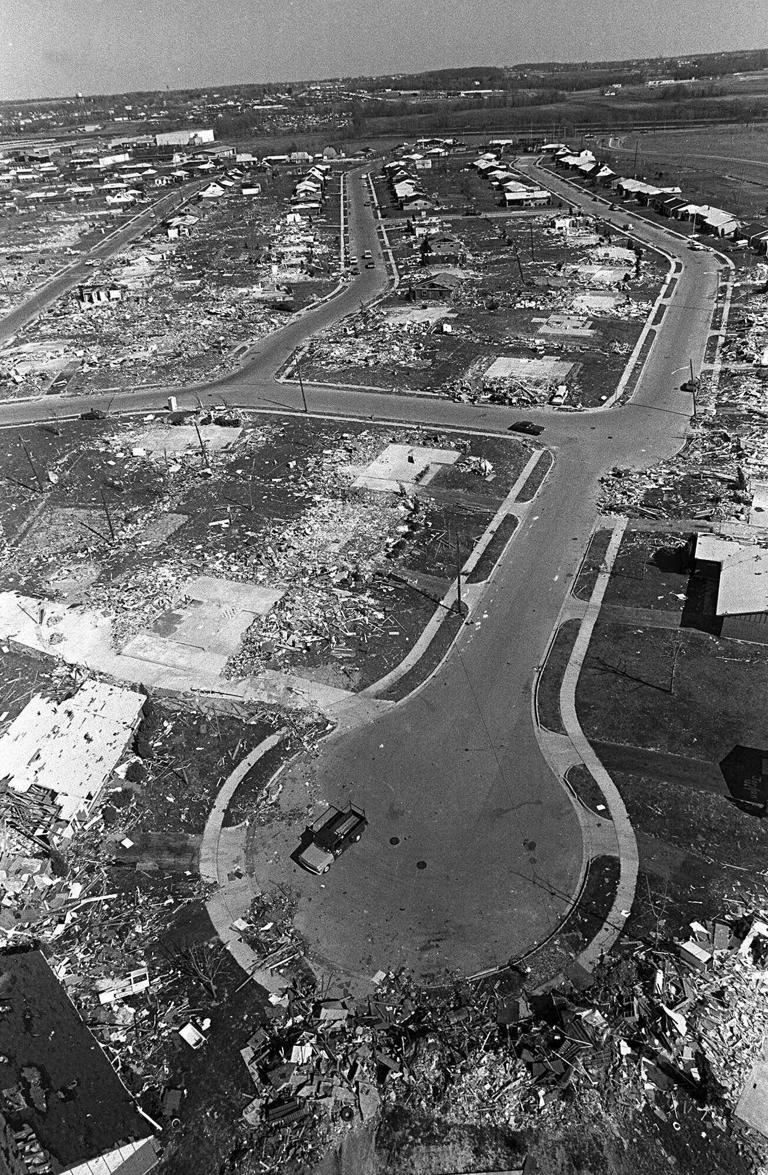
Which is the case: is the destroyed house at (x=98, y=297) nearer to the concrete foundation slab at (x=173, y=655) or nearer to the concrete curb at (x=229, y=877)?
the concrete foundation slab at (x=173, y=655)

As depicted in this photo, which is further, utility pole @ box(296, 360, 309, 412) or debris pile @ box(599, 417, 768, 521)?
utility pole @ box(296, 360, 309, 412)

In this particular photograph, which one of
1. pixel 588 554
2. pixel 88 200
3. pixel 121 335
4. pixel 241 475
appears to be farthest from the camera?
pixel 88 200

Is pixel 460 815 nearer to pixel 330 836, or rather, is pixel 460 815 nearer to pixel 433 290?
pixel 330 836

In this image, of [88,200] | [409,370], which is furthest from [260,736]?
[88,200]

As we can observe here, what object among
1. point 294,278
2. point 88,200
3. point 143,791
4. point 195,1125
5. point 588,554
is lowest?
point 195,1125

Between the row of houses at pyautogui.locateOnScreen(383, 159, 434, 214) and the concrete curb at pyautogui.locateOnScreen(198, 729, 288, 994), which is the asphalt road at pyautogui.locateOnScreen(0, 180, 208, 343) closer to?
the row of houses at pyautogui.locateOnScreen(383, 159, 434, 214)

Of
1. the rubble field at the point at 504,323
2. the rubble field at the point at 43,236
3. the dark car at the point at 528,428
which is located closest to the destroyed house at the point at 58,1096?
the dark car at the point at 528,428

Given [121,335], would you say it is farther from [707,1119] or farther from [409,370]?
[707,1119]

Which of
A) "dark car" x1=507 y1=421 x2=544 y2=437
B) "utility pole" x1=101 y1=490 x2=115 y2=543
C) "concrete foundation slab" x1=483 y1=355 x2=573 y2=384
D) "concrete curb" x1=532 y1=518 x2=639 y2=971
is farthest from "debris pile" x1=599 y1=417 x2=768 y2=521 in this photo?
"utility pole" x1=101 y1=490 x2=115 y2=543
